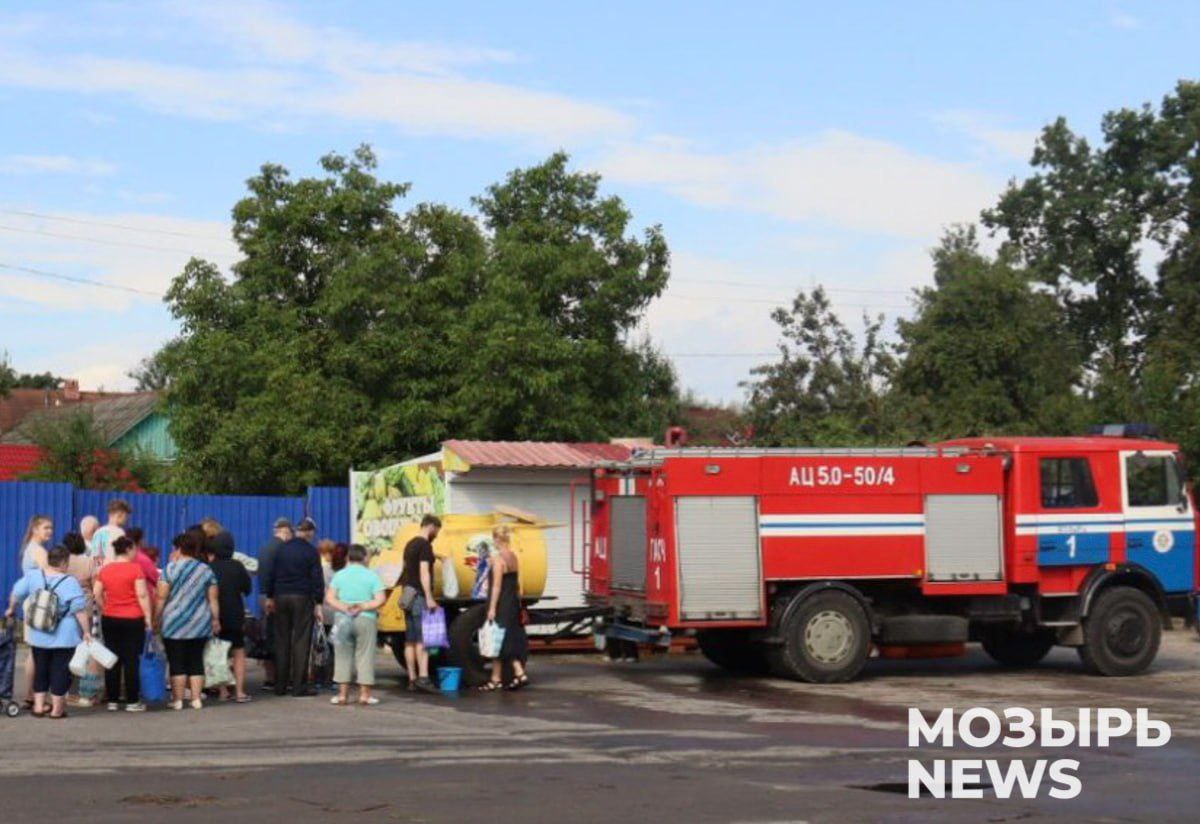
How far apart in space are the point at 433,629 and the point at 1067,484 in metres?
7.54

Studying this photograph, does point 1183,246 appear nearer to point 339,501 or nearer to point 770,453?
point 339,501

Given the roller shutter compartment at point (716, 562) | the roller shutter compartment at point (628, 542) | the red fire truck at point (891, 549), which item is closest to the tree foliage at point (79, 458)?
the roller shutter compartment at point (628, 542)

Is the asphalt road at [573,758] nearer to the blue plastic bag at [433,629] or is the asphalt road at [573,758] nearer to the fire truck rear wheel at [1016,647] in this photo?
the blue plastic bag at [433,629]

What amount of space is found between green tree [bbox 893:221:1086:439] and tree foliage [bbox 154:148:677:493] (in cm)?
860

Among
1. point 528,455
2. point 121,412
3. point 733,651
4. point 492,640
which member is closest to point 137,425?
point 121,412

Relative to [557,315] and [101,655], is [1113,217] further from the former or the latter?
[101,655]

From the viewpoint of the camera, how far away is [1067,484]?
20.7 meters

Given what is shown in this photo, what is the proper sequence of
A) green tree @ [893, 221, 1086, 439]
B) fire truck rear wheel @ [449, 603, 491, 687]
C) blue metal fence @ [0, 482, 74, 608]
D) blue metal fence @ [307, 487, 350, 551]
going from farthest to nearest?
green tree @ [893, 221, 1086, 439], blue metal fence @ [307, 487, 350, 551], blue metal fence @ [0, 482, 74, 608], fire truck rear wheel @ [449, 603, 491, 687]

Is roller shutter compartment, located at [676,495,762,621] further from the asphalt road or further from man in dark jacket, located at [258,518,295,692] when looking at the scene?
man in dark jacket, located at [258,518,295,692]

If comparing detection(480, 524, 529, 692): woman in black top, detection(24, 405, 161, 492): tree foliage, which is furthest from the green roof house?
detection(480, 524, 529, 692): woman in black top

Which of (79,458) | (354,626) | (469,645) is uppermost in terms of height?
(79,458)

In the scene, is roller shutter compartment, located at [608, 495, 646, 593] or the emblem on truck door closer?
roller shutter compartment, located at [608, 495, 646, 593]

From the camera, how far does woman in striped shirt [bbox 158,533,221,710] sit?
54.5 feet

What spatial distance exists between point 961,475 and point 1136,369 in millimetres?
33356
